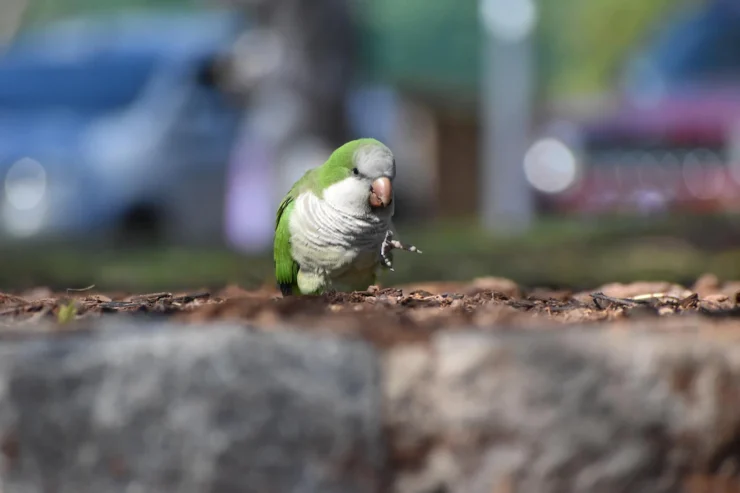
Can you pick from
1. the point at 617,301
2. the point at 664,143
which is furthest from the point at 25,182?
the point at 617,301

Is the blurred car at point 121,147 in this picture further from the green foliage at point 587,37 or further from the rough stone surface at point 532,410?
the green foliage at point 587,37

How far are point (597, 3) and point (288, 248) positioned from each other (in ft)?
98.1

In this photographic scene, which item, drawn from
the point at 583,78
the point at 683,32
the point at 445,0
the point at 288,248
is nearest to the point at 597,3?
the point at 583,78

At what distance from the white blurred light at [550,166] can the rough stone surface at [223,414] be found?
9.40 meters

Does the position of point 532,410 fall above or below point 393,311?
below

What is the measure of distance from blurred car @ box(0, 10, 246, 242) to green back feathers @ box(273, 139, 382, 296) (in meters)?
6.57

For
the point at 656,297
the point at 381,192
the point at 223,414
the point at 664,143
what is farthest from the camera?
the point at 664,143

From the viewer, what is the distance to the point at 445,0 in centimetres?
3017

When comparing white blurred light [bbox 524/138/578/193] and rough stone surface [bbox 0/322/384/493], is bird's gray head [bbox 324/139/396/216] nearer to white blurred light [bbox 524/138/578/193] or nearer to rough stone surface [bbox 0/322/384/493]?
rough stone surface [bbox 0/322/384/493]

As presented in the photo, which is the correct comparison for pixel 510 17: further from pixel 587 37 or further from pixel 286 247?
pixel 587 37

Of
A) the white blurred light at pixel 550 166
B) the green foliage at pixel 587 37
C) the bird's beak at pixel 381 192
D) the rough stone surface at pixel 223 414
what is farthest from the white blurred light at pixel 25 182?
the green foliage at pixel 587 37

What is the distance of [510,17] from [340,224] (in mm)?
12466

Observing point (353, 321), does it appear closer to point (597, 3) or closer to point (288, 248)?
point (288, 248)

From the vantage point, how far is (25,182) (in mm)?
10039
